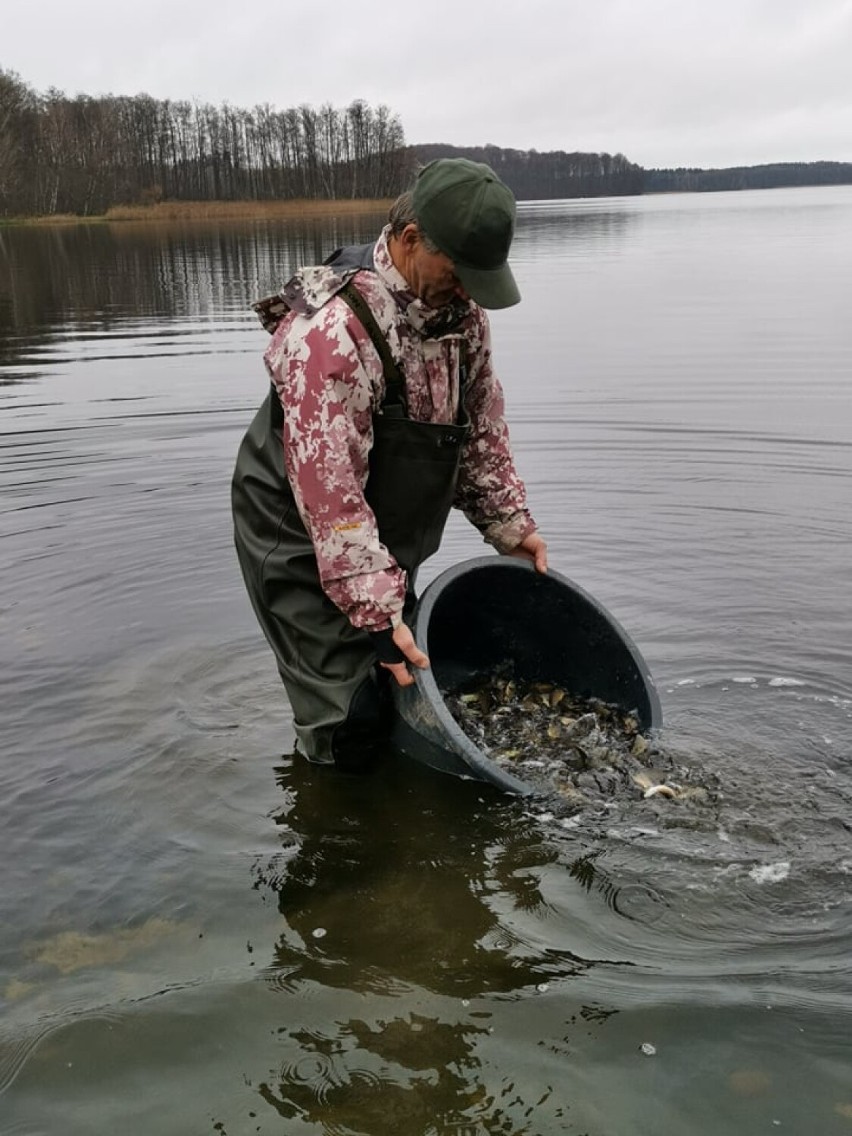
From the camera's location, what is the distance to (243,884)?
3.52 meters

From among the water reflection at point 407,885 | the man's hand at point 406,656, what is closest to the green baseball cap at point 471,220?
the man's hand at point 406,656

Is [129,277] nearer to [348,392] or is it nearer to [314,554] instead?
[314,554]

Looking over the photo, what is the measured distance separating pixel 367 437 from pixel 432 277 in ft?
1.79

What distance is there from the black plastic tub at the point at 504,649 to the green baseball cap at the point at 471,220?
115cm

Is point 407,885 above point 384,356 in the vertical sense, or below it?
below

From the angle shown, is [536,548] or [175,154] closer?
[536,548]

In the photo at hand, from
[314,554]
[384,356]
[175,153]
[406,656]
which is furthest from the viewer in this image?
[175,153]

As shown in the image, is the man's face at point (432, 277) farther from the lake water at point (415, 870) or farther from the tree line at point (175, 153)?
the tree line at point (175, 153)

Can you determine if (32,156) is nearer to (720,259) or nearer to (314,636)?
(720,259)

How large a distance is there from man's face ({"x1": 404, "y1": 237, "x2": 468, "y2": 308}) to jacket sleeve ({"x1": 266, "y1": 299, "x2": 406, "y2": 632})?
0.23 m

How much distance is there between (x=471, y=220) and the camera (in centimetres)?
308

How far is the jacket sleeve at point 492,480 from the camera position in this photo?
405 centimetres

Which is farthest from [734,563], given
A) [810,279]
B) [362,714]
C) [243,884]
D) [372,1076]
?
[810,279]

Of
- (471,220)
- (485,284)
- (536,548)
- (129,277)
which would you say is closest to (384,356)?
(485,284)
